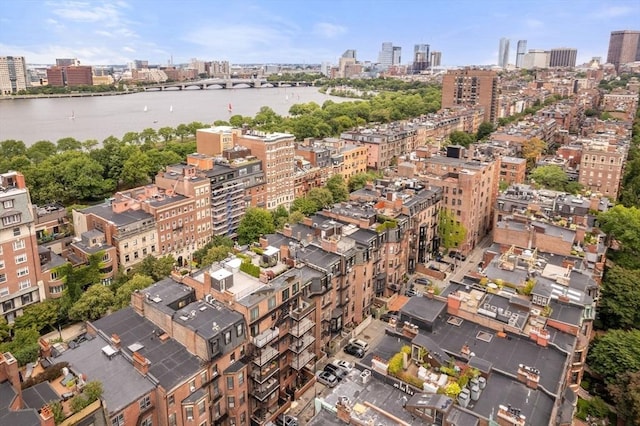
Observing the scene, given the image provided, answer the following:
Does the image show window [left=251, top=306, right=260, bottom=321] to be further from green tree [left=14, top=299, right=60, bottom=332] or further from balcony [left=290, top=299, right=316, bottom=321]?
green tree [left=14, top=299, right=60, bottom=332]

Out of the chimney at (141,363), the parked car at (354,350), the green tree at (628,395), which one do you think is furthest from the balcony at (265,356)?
the green tree at (628,395)

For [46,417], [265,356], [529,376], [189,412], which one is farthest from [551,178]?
[46,417]

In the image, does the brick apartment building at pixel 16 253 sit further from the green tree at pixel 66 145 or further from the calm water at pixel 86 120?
the calm water at pixel 86 120

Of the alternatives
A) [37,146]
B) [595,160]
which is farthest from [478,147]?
[37,146]

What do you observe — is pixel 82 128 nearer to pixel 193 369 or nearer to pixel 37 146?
pixel 37 146

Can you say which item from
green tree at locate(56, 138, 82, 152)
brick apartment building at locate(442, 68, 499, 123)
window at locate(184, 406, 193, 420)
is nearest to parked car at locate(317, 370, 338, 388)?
window at locate(184, 406, 193, 420)

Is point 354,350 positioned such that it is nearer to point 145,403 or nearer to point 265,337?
point 265,337

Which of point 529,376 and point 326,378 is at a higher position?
point 529,376
